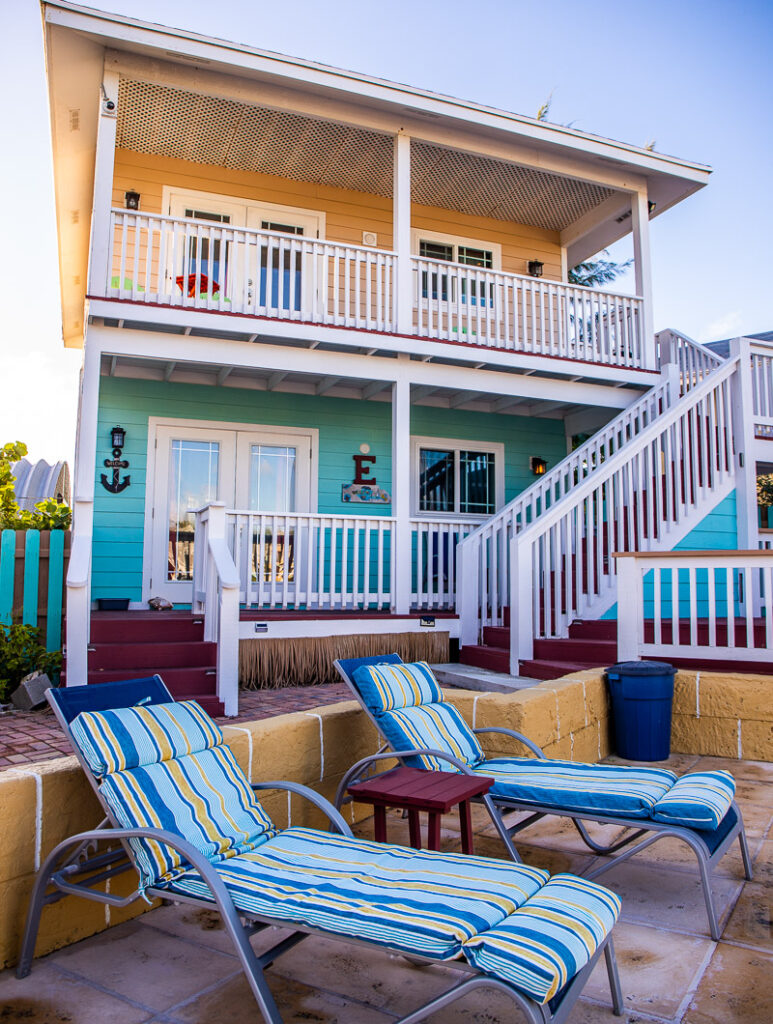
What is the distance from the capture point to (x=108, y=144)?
7.43 meters

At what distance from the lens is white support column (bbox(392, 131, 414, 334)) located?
8.45 meters

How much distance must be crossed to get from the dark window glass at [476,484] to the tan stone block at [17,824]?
335 inches

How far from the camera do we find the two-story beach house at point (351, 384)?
7.19 metres

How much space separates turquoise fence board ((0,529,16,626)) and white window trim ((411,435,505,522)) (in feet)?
16.7

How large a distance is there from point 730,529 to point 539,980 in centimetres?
769

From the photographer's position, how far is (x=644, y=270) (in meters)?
9.59

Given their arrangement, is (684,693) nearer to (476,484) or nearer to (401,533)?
(401,533)

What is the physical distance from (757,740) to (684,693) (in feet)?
1.73

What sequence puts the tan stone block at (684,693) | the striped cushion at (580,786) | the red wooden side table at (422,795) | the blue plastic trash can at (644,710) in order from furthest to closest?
the tan stone block at (684,693) < the blue plastic trash can at (644,710) < the striped cushion at (580,786) < the red wooden side table at (422,795)

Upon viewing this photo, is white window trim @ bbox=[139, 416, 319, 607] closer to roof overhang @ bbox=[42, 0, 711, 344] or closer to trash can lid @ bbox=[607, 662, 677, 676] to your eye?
roof overhang @ bbox=[42, 0, 711, 344]

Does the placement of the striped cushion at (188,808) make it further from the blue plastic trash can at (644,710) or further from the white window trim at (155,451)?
the white window trim at (155,451)

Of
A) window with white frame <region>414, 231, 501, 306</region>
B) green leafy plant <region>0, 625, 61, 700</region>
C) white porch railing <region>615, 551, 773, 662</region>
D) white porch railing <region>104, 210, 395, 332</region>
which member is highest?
window with white frame <region>414, 231, 501, 306</region>

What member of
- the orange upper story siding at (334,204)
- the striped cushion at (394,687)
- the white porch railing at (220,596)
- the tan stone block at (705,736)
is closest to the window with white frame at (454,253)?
the orange upper story siding at (334,204)

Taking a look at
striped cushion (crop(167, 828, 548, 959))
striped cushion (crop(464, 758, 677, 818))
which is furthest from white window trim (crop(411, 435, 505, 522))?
striped cushion (crop(167, 828, 548, 959))
